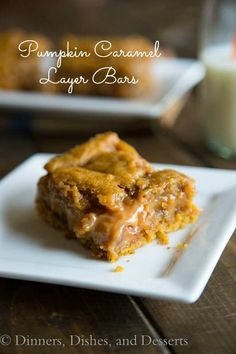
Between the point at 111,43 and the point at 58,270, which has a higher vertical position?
the point at 111,43

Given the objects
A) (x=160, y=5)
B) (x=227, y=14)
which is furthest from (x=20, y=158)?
(x=160, y=5)

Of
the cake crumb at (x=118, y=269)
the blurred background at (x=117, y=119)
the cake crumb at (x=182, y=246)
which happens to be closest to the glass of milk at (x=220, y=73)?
the blurred background at (x=117, y=119)

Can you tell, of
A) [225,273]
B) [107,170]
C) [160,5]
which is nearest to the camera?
[225,273]

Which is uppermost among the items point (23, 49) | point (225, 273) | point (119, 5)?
point (119, 5)

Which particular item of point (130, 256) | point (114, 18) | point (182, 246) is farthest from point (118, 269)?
point (114, 18)

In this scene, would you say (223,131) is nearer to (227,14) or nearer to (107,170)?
(227,14)

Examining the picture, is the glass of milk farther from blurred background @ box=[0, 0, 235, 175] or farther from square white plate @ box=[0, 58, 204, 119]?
square white plate @ box=[0, 58, 204, 119]

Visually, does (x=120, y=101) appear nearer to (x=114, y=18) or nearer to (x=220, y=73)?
(x=220, y=73)

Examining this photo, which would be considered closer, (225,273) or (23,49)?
(225,273)
